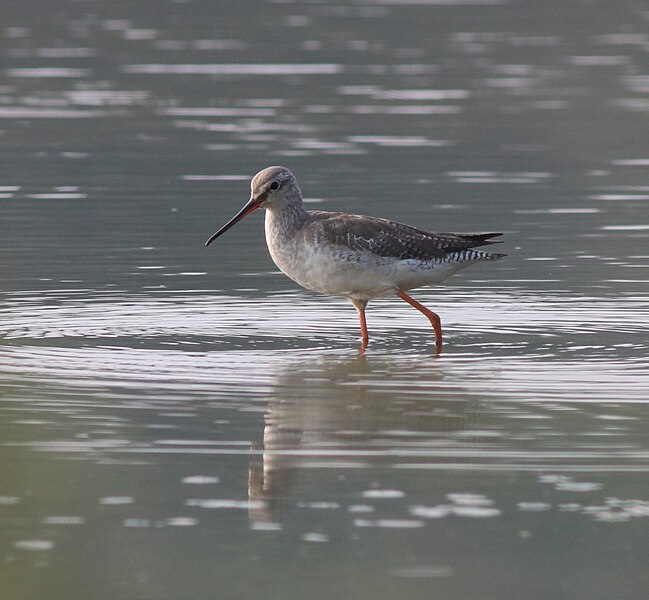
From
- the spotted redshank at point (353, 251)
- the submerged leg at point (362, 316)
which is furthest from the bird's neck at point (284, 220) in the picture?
the submerged leg at point (362, 316)

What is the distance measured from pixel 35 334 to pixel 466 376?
3772 millimetres

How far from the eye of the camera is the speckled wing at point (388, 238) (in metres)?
14.4

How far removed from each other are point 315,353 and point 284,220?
49.7 inches

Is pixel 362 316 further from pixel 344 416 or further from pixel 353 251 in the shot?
pixel 344 416

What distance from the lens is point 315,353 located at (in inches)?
558

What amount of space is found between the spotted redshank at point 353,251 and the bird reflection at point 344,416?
778 millimetres

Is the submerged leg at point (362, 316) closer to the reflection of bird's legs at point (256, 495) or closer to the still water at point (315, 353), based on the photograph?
the still water at point (315, 353)

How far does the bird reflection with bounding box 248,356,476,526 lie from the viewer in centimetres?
1045

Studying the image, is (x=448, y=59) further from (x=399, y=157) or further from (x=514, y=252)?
(x=514, y=252)

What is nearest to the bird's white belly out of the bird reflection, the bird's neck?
the bird's neck

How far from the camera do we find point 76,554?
8867mm

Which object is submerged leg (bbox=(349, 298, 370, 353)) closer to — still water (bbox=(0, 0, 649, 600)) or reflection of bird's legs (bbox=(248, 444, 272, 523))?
still water (bbox=(0, 0, 649, 600))

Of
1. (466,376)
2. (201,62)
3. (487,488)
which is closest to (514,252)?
(466,376)

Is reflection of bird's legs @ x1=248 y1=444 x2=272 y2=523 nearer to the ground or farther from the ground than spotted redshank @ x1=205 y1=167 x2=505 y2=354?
nearer to the ground
